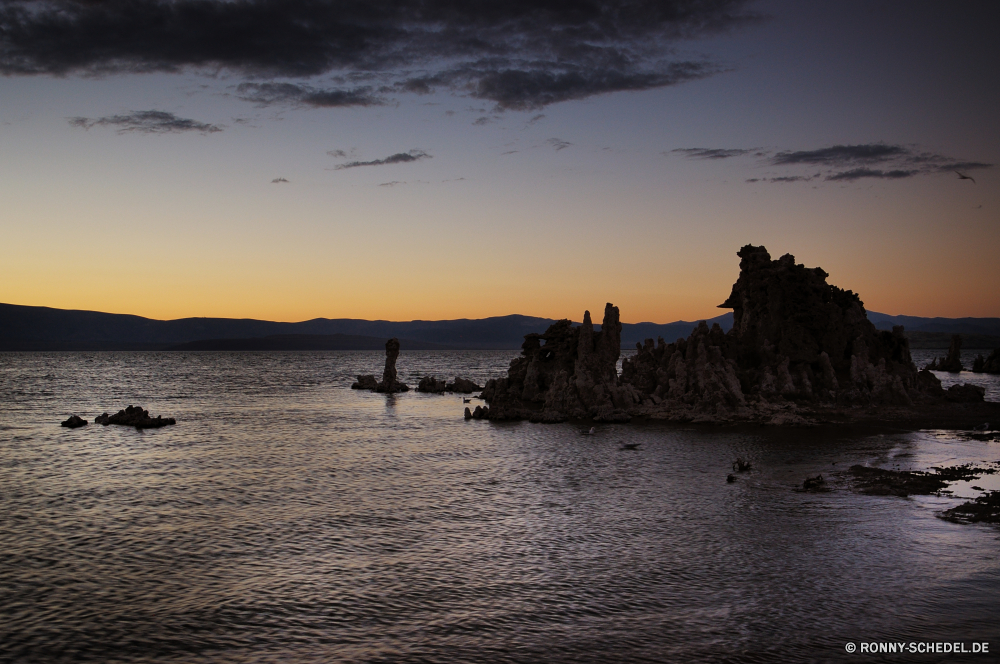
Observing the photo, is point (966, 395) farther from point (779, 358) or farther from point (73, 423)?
point (73, 423)

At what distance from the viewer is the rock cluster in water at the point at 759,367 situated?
5691 centimetres

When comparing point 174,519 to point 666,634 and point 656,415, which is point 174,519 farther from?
point 656,415

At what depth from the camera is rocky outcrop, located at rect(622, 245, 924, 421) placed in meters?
57.0

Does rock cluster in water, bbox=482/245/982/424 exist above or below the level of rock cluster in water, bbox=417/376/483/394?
above

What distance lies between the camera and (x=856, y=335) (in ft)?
205

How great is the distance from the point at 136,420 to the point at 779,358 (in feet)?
186

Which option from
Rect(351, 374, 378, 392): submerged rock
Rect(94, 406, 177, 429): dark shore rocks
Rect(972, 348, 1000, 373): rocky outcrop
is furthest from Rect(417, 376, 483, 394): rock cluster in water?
Rect(972, 348, 1000, 373): rocky outcrop

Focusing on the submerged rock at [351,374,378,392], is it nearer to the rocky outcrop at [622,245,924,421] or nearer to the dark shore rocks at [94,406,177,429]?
the dark shore rocks at [94,406,177,429]

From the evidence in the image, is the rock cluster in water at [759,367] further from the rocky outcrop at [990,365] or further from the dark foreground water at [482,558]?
the rocky outcrop at [990,365]

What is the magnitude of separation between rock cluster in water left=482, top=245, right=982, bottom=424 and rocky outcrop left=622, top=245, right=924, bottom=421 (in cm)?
9

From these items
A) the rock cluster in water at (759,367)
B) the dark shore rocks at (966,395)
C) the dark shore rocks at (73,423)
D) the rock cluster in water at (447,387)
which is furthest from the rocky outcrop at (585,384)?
the dark shore rocks at (73,423)

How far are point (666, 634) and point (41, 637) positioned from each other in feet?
50.1

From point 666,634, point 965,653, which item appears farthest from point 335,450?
point 965,653

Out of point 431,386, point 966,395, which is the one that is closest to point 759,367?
point 966,395
